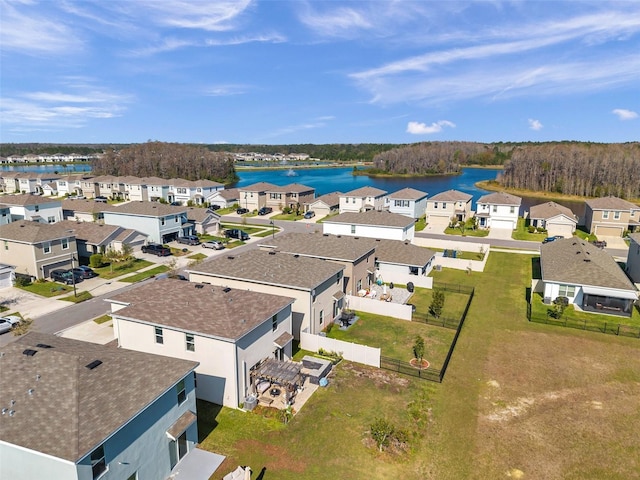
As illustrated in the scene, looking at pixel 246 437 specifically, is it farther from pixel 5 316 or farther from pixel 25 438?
pixel 5 316

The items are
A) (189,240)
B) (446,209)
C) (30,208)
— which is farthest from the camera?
(446,209)

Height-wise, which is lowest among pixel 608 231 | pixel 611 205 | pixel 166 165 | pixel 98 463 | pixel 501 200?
pixel 608 231

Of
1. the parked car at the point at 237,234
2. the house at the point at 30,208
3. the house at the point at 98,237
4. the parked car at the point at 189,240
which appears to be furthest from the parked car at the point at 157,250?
the house at the point at 30,208

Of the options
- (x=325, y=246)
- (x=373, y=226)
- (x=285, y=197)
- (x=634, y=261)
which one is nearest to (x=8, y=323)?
(x=325, y=246)

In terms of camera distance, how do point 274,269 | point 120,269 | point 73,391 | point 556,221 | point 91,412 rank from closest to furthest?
point 91,412
point 73,391
point 274,269
point 120,269
point 556,221

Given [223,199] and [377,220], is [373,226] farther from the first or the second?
[223,199]

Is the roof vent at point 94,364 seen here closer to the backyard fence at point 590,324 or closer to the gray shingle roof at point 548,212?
the backyard fence at point 590,324
